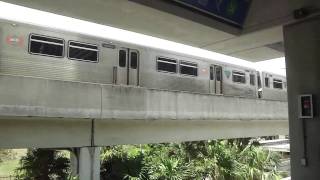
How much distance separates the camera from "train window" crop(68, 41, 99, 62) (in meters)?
12.8

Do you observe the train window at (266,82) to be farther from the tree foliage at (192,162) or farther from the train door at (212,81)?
the train door at (212,81)

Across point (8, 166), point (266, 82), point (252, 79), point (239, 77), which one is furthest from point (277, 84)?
point (8, 166)

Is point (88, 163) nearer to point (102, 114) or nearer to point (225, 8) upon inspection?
point (102, 114)

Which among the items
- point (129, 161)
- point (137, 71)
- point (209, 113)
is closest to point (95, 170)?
point (129, 161)

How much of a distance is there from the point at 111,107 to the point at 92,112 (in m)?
0.74

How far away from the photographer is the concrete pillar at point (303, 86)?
6266 mm

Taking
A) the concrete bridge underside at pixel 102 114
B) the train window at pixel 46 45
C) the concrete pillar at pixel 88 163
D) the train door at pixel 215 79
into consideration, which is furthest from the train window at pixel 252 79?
the train window at pixel 46 45

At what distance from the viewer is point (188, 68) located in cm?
1709

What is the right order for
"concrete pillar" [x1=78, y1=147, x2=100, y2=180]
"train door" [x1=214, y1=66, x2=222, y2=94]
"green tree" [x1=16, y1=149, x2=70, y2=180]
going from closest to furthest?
1. "concrete pillar" [x1=78, y1=147, x2=100, y2=180]
2. "green tree" [x1=16, y1=149, x2=70, y2=180]
3. "train door" [x1=214, y1=66, x2=222, y2=94]

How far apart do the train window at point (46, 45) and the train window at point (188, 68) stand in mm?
5798

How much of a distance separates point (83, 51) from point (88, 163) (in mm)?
3689

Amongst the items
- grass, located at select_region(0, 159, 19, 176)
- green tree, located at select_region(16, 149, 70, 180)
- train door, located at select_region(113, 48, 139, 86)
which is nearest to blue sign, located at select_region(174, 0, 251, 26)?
train door, located at select_region(113, 48, 139, 86)

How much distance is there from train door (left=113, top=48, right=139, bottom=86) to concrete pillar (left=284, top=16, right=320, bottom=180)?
821 centimetres

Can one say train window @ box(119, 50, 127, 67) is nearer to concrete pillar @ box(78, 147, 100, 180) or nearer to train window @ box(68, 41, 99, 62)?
train window @ box(68, 41, 99, 62)
